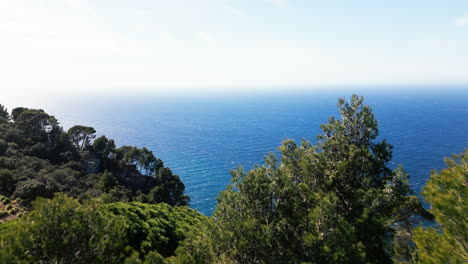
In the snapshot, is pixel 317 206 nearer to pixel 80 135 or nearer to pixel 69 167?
pixel 69 167

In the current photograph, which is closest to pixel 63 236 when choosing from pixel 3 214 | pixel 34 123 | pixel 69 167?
pixel 3 214

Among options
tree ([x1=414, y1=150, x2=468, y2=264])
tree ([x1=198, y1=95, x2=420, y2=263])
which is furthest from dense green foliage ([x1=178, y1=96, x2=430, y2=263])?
tree ([x1=414, y1=150, x2=468, y2=264])

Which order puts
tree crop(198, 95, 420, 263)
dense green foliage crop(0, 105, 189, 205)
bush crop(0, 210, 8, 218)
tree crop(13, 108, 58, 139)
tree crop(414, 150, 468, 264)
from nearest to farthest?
tree crop(414, 150, 468, 264)
tree crop(198, 95, 420, 263)
bush crop(0, 210, 8, 218)
dense green foliage crop(0, 105, 189, 205)
tree crop(13, 108, 58, 139)

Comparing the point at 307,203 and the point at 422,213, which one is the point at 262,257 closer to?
the point at 307,203

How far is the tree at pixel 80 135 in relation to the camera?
7625 cm

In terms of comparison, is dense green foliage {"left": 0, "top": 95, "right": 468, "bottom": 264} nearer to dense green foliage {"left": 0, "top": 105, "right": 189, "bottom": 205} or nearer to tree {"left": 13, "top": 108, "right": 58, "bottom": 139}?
dense green foliage {"left": 0, "top": 105, "right": 189, "bottom": 205}

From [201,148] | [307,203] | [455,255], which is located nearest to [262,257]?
[307,203]

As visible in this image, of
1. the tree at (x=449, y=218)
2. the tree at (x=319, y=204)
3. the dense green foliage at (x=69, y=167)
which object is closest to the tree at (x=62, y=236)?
the tree at (x=319, y=204)

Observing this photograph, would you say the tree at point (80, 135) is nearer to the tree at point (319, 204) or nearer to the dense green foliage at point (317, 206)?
the dense green foliage at point (317, 206)

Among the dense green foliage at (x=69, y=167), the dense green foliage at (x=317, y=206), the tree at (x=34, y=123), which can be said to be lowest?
the dense green foliage at (x=69, y=167)

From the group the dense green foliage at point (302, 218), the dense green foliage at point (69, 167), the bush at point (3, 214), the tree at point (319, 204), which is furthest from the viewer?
the dense green foliage at point (69, 167)

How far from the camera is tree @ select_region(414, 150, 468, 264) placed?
24.3 ft

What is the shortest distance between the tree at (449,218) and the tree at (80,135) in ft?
275

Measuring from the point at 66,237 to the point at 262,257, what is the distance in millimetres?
8245
